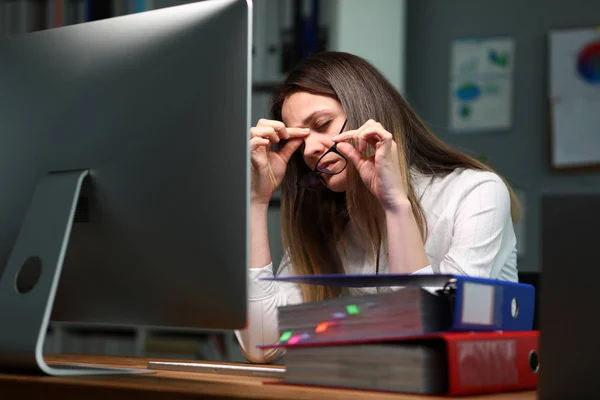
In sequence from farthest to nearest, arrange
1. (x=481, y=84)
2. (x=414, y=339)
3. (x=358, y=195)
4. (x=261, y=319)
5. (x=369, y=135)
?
1. (x=481, y=84)
2. (x=358, y=195)
3. (x=261, y=319)
4. (x=369, y=135)
5. (x=414, y=339)

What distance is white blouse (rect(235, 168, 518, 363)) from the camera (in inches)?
58.8

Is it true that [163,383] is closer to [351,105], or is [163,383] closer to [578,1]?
[351,105]

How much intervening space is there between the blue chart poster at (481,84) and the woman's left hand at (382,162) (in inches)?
55.3

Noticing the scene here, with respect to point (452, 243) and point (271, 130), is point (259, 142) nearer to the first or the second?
point (271, 130)

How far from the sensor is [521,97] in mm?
2824

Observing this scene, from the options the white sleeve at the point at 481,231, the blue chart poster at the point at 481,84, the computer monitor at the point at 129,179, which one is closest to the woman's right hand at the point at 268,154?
the white sleeve at the point at 481,231

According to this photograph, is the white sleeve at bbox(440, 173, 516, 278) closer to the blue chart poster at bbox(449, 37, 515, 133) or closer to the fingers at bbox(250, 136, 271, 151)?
the fingers at bbox(250, 136, 271, 151)

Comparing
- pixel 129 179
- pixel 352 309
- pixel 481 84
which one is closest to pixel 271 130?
pixel 129 179

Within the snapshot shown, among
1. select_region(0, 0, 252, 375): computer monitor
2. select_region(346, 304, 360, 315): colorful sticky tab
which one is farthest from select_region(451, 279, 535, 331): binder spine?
select_region(0, 0, 252, 375): computer monitor

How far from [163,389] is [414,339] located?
0.26 meters

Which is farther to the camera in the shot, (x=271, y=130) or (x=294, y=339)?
(x=271, y=130)

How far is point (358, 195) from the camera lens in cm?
167

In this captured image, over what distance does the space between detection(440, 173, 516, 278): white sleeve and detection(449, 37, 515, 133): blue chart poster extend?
1.26 m

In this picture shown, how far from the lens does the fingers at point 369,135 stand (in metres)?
1.44
